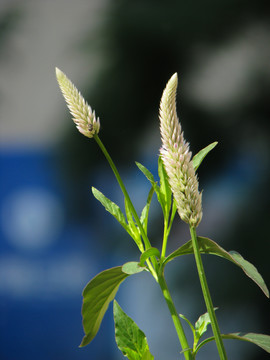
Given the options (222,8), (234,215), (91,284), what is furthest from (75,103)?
(222,8)

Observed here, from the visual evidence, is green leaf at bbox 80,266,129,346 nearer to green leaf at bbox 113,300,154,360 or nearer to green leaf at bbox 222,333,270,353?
green leaf at bbox 113,300,154,360

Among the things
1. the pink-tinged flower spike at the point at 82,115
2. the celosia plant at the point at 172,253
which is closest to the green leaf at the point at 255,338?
the celosia plant at the point at 172,253

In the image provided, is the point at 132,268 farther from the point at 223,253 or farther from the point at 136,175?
the point at 136,175

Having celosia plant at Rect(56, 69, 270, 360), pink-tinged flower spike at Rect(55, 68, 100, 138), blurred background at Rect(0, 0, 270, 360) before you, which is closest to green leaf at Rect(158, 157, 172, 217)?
celosia plant at Rect(56, 69, 270, 360)

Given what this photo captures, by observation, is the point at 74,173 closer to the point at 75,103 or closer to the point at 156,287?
the point at 156,287

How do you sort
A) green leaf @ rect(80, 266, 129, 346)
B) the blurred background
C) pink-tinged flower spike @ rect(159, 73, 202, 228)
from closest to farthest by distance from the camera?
pink-tinged flower spike @ rect(159, 73, 202, 228) → green leaf @ rect(80, 266, 129, 346) → the blurred background
